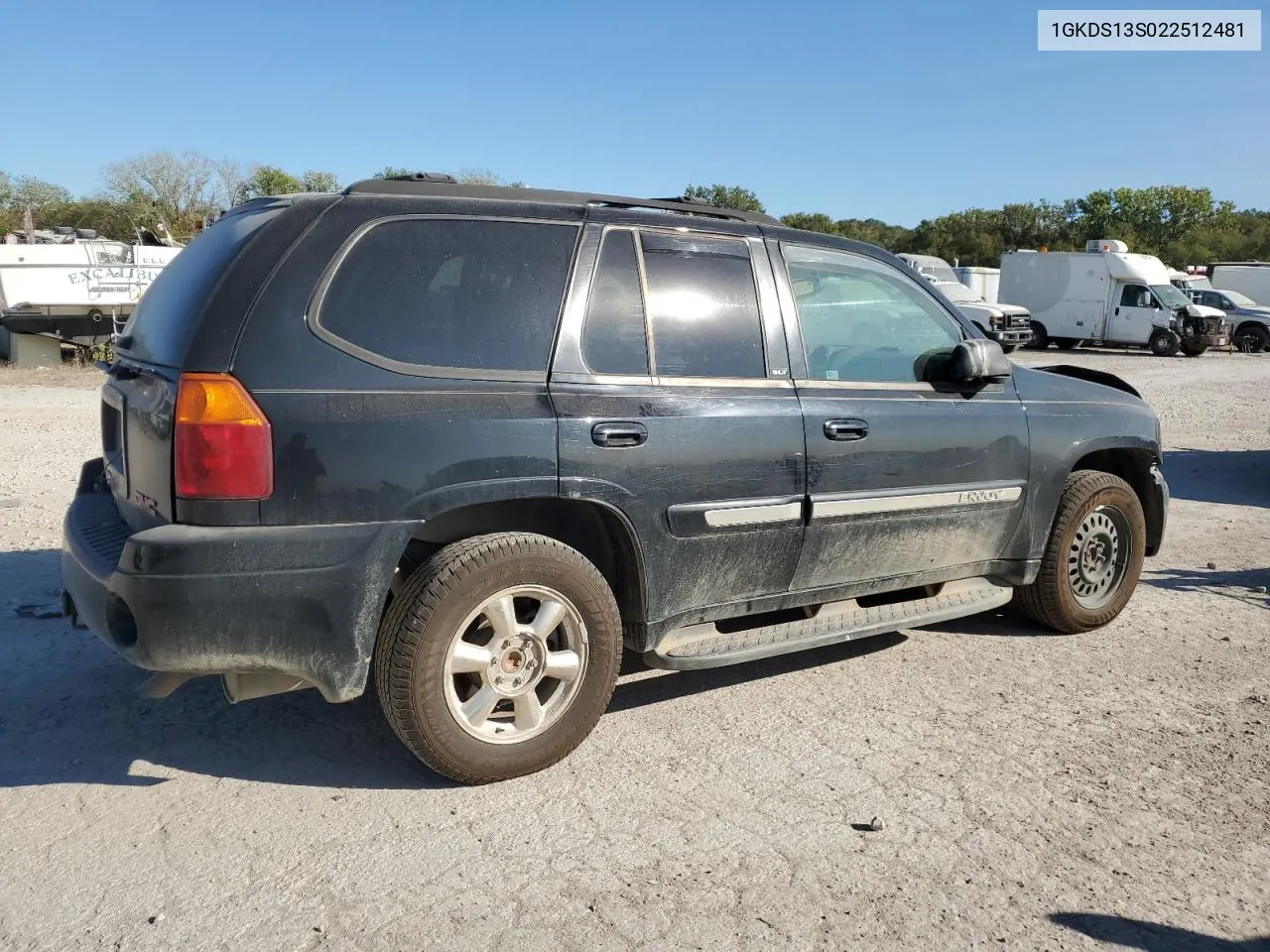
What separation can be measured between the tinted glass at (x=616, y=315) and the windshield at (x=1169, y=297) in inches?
1102

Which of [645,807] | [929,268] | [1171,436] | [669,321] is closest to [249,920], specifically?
[645,807]

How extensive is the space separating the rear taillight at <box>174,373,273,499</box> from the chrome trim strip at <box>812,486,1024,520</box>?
203 centimetres

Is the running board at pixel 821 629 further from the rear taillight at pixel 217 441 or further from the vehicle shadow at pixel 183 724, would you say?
the rear taillight at pixel 217 441

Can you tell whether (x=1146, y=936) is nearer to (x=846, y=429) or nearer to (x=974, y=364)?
(x=846, y=429)

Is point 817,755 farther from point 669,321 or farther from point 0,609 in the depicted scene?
point 0,609

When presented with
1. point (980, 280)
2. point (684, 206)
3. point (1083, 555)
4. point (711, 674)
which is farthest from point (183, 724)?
point (980, 280)

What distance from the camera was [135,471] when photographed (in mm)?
3318

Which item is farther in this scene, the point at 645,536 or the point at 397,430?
the point at 645,536

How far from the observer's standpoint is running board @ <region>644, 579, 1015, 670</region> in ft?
12.6

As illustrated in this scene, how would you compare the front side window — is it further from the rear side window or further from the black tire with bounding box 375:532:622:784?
the rear side window

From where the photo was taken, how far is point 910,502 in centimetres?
432

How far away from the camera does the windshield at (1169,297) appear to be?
28.0 m

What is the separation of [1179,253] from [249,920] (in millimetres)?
66931

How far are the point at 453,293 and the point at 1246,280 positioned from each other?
4214 cm
